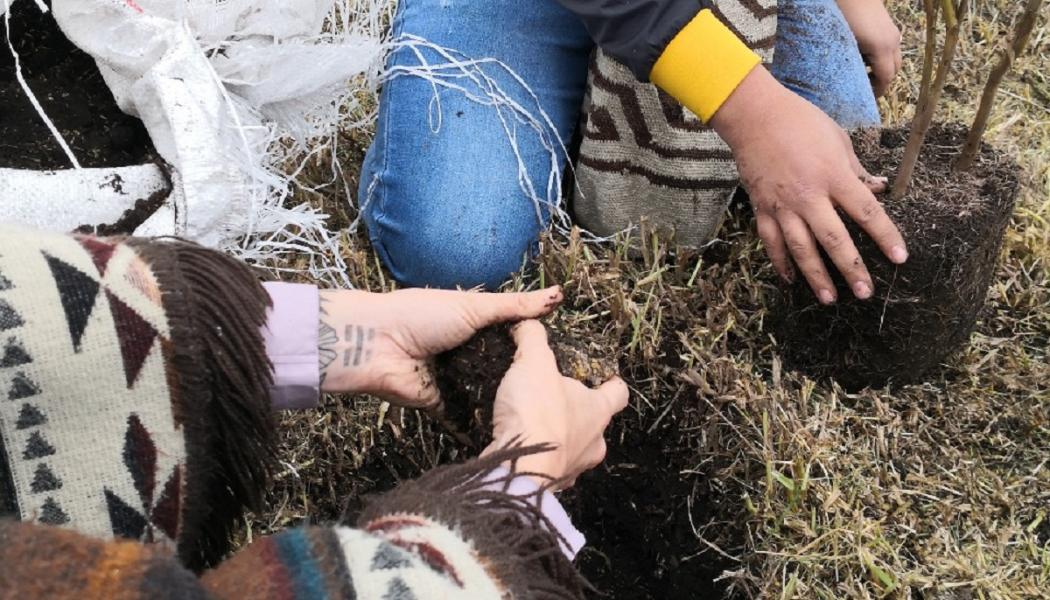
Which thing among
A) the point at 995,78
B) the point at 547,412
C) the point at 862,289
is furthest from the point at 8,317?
the point at 995,78

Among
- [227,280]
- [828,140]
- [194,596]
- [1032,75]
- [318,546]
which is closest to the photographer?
[194,596]

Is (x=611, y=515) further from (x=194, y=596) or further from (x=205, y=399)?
(x=194, y=596)

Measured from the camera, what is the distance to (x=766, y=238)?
1160 millimetres

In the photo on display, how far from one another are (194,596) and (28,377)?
1.10 ft

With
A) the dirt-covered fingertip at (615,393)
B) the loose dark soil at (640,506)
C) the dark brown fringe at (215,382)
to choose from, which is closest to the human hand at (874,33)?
the loose dark soil at (640,506)

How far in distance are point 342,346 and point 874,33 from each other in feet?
3.58

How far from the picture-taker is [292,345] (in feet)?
3.04

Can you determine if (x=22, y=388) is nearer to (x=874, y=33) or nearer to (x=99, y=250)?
(x=99, y=250)

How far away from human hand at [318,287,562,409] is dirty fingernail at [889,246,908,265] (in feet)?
1.28

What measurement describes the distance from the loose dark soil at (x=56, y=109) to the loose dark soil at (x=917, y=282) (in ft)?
3.43

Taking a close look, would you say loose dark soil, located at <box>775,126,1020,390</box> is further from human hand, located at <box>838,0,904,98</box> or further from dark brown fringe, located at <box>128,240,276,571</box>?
dark brown fringe, located at <box>128,240,276,571</box>

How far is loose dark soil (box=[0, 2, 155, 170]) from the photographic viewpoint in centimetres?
146

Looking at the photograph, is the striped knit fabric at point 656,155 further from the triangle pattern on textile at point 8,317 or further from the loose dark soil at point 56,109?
the triangle pattern on textile at point 8,317

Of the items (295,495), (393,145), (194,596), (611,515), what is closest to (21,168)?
(393,145)
